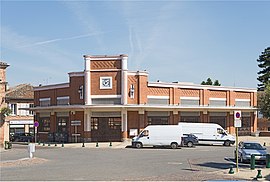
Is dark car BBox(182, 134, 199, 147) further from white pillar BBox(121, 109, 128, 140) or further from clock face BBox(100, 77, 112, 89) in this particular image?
clock face BBox(100, 77, 112, 89)

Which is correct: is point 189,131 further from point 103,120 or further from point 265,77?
point 265,77

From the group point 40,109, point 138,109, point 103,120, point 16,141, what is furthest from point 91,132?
point 16,141

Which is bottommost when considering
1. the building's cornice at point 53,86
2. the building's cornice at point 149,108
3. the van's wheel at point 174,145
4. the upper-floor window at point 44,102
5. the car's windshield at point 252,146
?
the van's wheel at point 174,145

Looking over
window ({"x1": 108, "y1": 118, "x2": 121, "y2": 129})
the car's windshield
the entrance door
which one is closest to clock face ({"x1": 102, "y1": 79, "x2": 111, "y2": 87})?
the entrance door

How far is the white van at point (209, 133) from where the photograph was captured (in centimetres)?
4667

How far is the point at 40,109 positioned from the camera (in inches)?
2253

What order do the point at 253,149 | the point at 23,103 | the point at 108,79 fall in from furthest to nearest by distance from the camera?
1. the point at 23,103
2. the point at 108,79
3. the point at 253,149

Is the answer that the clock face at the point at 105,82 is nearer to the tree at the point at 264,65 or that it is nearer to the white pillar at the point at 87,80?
the white pillar at the point at 87,80

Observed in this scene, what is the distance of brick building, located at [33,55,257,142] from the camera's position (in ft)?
167

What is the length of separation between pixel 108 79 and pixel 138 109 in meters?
5.10

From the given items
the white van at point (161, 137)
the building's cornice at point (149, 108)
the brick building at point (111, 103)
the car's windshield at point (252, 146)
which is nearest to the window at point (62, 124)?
the brick building at point (111, 103)

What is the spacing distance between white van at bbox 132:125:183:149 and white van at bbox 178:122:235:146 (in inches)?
193

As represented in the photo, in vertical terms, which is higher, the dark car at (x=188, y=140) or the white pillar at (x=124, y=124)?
the white pillar at (x=124, y=124)

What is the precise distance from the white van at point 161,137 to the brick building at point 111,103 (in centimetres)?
845
